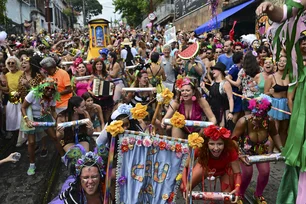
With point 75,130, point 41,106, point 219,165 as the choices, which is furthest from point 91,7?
point 219,165

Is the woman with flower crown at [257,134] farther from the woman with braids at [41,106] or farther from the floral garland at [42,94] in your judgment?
the floral garland at [42,94]

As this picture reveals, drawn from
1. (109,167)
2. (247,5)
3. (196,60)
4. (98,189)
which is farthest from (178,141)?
(247,5)

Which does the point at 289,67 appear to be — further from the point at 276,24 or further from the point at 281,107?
A: the point at 281,107

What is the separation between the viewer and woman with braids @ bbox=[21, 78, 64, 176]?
5262 millimetres

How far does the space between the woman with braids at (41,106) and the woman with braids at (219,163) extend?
242cm

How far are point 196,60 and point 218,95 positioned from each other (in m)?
2.13

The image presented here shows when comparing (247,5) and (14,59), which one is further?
(247,5)

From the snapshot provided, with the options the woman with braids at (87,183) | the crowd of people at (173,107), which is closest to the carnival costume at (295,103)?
the crowd of people at (173,107)

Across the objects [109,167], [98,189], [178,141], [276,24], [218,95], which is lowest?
[98,189]

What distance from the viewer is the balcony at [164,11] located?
149 ft

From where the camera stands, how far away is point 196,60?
7766mm

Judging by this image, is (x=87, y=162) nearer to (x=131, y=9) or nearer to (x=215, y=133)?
(x=215, y=133)

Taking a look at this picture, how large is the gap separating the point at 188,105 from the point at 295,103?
210 cm

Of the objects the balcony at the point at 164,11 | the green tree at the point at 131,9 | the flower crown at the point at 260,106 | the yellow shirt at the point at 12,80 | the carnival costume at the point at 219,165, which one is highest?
the green tree at the point at 131,9
